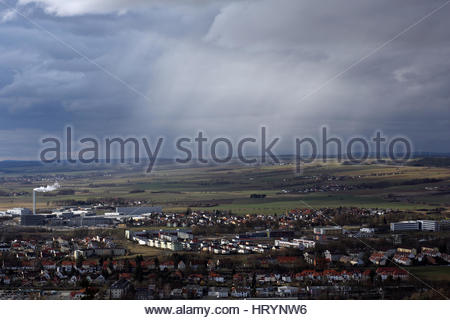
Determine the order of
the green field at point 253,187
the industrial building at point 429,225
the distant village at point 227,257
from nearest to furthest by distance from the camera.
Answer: the distant village at point 227,257
the industrial building at point 429,225
the green field at point 253,187

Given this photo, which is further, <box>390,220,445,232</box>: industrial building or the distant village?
<box>390,220,445,232</box>: industrial building

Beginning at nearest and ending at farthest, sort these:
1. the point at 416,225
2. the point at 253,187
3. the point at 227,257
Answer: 1. the point at 227,257
2. the point at 416,225
3. the point at 253,187

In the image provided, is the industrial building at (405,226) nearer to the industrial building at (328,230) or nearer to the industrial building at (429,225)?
the industrial building at (429,225)

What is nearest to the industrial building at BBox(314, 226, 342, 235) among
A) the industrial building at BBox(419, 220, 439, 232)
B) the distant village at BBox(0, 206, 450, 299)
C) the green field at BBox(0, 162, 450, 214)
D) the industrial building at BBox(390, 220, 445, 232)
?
the distant village at BBox(0, 206, 450, 299)

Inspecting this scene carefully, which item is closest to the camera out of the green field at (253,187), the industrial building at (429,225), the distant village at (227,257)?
the distant village at (227,257)

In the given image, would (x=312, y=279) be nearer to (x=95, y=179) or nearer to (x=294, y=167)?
(x=294, y=167)

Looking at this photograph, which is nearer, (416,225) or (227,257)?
(227,257)

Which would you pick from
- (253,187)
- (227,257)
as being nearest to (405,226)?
(227,257)

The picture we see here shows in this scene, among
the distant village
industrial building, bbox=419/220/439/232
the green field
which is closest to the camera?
the distant village

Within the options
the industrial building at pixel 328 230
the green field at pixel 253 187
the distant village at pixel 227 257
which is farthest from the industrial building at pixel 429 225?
the green field at pixel 253 187

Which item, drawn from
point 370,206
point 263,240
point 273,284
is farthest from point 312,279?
point 370,206

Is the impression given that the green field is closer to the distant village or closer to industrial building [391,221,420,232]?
the distant village

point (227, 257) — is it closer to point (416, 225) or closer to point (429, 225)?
point (416, 225)
